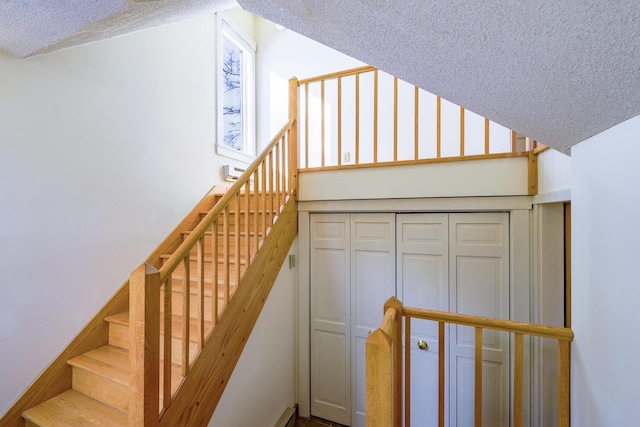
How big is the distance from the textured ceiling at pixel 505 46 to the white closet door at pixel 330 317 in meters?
1.59

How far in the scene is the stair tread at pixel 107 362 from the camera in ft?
4.78

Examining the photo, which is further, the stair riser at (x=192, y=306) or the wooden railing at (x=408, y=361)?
the stair riser at (x=192, y=306)

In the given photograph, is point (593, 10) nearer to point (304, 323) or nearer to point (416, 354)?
point (416, 354)

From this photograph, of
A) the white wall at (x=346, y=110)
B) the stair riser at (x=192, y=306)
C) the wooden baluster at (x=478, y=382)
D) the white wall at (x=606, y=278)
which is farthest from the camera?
the white wall at (x=346, y=110)

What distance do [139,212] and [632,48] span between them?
8.42 ft

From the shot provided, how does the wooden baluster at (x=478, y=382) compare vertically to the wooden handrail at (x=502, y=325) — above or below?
below

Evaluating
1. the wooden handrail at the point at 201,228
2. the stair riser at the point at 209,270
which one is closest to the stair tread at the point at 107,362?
the stair riser at the point at 209,270

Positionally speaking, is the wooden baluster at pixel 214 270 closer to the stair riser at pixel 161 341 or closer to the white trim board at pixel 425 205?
the stair riser at pixel 161 341

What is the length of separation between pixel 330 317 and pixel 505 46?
7.30ft

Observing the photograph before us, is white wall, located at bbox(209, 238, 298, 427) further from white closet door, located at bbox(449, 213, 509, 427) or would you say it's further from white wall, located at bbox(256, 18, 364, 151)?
white wall, located at bbox(256, 18, 364, 151)

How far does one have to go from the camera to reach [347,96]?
3242 millimetres

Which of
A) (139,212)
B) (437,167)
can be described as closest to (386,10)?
(437,167)

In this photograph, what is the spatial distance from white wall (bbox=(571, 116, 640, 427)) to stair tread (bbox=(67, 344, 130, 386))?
82.3 inches

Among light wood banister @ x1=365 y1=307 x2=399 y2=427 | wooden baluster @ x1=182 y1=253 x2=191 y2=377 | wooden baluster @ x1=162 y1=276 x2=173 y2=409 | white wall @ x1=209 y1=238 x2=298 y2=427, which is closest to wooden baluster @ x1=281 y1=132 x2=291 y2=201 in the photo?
white wall @ x1=209 y1=238 x2=298 y2=427
